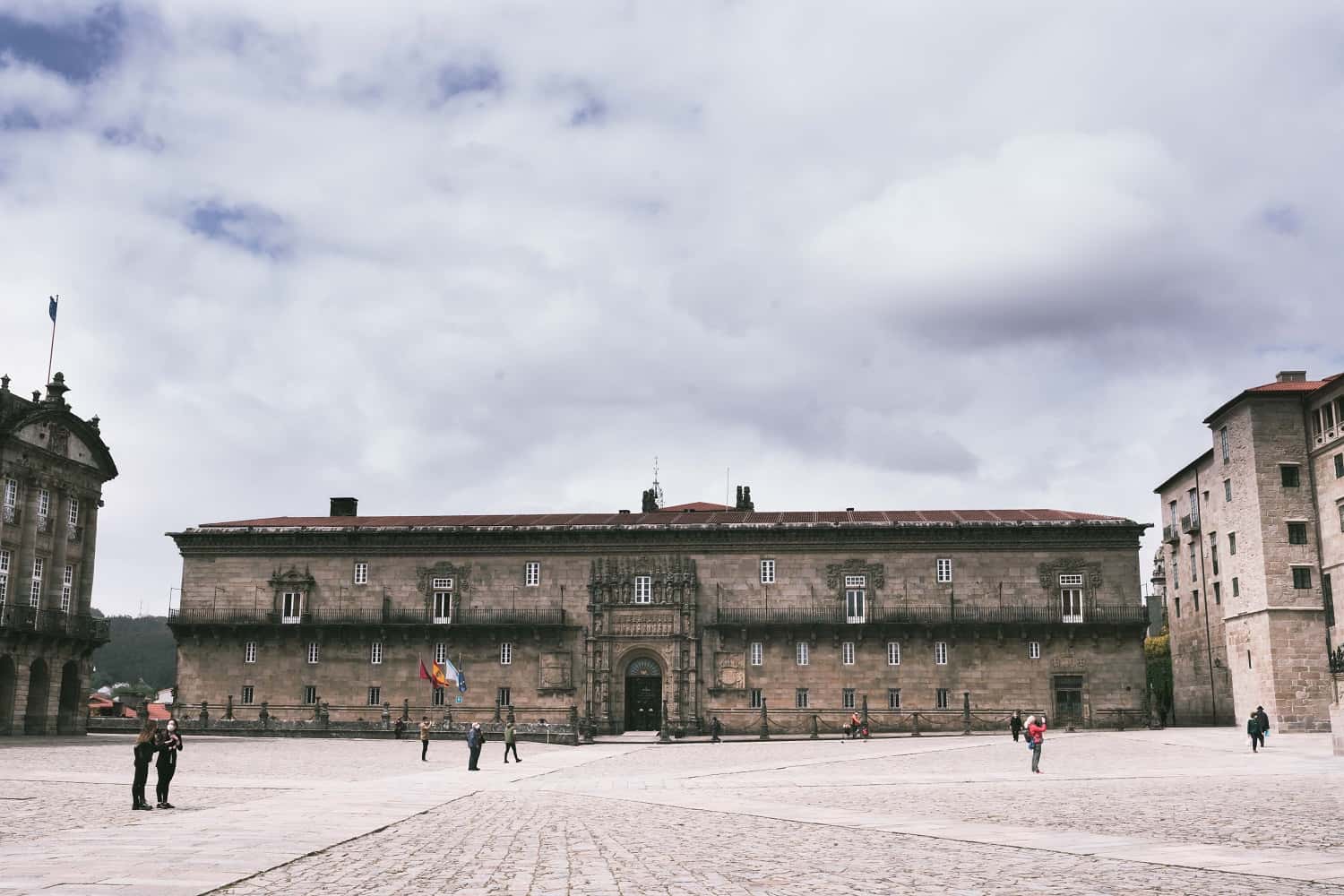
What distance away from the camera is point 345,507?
66.1 metres

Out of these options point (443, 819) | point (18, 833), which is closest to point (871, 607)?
point (443, 819)

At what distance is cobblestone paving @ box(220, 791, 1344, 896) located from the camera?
10.4m

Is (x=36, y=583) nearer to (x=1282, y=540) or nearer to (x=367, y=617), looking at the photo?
(x=367, y=617)

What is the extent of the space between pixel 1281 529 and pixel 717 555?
80.1ft

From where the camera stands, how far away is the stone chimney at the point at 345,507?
66.1 m

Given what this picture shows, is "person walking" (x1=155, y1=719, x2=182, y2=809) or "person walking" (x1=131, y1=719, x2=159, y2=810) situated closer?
"person walking" (x1=131, y1=719, x2=159, y2=810)

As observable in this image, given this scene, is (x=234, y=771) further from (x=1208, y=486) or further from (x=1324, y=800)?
(x=1208, y=486)

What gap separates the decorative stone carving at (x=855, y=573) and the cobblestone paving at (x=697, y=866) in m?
40.0

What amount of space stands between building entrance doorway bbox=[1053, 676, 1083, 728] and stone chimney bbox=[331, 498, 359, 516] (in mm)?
38283

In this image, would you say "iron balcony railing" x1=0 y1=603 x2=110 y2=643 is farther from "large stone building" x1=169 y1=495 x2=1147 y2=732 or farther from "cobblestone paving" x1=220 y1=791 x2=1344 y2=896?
"cobblestone paving" x1=220 y1=791 x2=1344 y2=896

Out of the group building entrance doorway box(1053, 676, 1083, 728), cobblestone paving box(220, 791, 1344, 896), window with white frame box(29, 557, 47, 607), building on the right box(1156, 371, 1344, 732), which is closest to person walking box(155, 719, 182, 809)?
cobblestone paving box(220, 791, 1344, 896)

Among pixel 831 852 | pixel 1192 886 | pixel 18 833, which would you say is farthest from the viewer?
pixel 18 833

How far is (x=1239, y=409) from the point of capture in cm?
4906

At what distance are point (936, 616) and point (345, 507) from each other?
32994 mm
